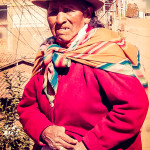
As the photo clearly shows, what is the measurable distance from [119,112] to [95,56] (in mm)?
432

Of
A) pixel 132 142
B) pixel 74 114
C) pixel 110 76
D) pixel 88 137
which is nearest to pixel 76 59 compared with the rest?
pixel 110 76

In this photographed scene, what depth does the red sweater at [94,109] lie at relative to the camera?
1.32 m

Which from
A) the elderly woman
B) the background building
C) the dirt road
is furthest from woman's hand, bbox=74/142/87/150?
the background building

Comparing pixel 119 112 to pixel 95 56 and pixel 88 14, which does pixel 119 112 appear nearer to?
pixel 95 56

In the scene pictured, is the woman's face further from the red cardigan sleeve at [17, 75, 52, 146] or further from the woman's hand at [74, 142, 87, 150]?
the woman's hand at [74, 142, 87, 150]

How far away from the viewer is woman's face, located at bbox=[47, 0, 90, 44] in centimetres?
163

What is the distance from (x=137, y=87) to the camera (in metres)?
1.33

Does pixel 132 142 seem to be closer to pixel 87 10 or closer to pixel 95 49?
pixel 95 49

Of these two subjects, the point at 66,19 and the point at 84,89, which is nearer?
the point at 84,89

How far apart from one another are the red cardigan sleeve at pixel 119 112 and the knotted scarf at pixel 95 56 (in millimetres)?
74

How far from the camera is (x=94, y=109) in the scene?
58.2 inches

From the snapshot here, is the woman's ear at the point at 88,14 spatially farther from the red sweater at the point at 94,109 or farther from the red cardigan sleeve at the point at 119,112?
the red cardigan sleeve at the point at 119,112

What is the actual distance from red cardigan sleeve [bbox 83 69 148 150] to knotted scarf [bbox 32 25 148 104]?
0.24ft

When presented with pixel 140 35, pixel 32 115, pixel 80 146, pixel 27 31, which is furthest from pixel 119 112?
pixel 140 35
